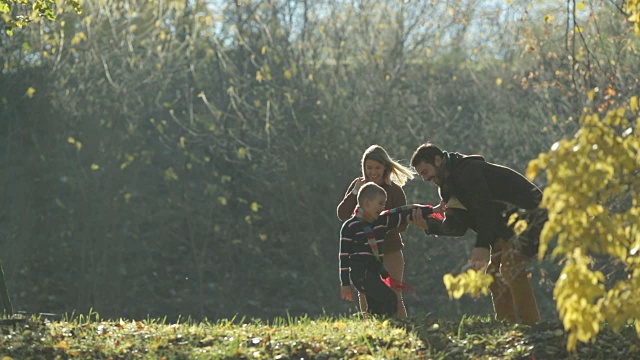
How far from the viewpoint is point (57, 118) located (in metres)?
20.0

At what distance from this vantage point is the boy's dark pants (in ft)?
30.5

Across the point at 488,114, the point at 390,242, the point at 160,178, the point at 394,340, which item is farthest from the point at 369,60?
the point at 394,340

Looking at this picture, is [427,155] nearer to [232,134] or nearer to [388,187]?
[388,187]

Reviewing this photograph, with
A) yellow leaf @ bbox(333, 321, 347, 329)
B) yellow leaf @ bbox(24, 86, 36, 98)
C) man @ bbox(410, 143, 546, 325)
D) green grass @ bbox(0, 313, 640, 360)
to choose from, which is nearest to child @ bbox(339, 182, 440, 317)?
yellow leaf @ bbox(333, 321, 347, 329)

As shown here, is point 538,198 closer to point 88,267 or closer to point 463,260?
point 463,260

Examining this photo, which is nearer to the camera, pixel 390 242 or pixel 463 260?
pixel 390 242

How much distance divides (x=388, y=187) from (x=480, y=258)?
5.57ft

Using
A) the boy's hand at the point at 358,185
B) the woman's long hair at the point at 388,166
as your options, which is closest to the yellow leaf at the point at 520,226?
the woman's long hair at the point at 388,166

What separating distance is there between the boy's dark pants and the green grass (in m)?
0.25

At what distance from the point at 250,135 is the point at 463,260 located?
4057mm

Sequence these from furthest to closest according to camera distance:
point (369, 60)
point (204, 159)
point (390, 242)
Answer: point (204, 159)
point (369, 60)
point (390, 242)

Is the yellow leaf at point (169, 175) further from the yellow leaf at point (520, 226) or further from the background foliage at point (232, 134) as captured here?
the yellow leaf at point (520, 226)

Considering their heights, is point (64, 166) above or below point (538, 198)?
above

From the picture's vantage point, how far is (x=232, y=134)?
19.9 m
